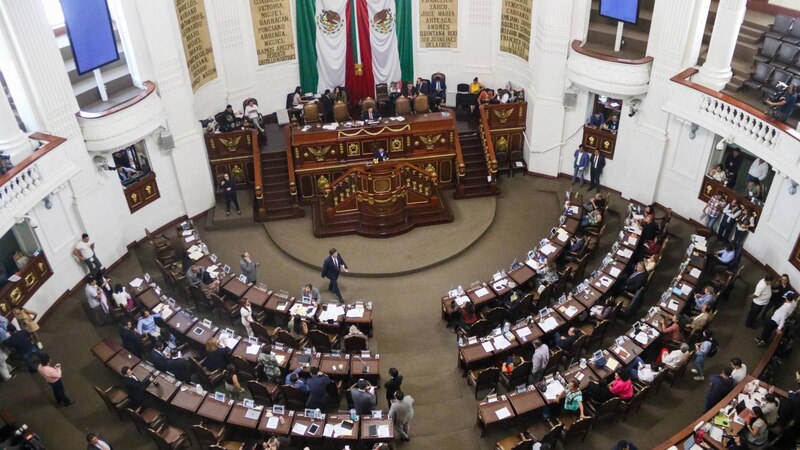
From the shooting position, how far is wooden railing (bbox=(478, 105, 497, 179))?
2078 cm

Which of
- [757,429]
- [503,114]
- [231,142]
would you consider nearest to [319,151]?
[231,142]

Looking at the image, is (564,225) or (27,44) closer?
(27,44)

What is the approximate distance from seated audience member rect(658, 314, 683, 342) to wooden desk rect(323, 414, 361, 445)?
21.8ft

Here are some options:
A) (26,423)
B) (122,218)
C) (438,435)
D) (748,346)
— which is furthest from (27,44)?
(748,346)

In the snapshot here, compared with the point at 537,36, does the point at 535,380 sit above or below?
below

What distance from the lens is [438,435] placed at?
14016 mm

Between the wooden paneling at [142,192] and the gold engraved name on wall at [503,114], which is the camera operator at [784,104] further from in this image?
the wooden paneling at [142,192]

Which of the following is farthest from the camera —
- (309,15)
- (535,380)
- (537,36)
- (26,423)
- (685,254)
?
(309,15)

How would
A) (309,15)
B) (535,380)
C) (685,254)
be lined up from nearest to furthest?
(535,380)
(685,254)
(309,15)

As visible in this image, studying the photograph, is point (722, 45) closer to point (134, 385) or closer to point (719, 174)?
point (719, 174)

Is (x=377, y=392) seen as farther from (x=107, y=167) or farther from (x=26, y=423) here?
(x=107, y=167)

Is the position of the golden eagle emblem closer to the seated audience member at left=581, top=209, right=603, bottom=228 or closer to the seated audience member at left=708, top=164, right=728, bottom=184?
the seated audience member at left=581, top=209, right=603, bottom=228

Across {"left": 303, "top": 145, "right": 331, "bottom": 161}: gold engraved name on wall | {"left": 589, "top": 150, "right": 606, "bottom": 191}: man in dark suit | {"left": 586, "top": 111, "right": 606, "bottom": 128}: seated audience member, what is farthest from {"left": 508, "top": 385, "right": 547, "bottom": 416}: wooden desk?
{"left": 303, "top": 145, "right": 331, "bottom": 161}: gold engraved name on wall

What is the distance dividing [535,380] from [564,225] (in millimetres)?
5042
